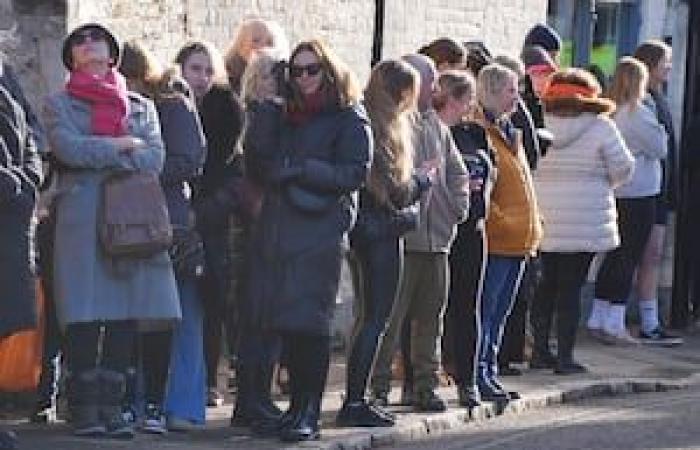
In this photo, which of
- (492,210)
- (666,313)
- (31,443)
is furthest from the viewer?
(666,313)

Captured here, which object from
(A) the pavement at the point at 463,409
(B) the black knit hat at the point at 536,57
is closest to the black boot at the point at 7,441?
(A) the pavement at the point at 463,409

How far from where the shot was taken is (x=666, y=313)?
16.2 m

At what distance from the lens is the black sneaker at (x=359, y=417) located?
10.5 m

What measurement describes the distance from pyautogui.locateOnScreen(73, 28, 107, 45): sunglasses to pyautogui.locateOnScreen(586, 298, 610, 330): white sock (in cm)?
640

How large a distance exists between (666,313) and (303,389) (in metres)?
6.87

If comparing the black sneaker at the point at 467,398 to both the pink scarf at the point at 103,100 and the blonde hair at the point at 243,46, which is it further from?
the pink scarf at the point at 103,100

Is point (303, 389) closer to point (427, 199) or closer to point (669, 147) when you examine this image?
point (427, 199)

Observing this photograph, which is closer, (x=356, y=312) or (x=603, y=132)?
(x=356, y=312)

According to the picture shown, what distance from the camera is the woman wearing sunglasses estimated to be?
9.71m

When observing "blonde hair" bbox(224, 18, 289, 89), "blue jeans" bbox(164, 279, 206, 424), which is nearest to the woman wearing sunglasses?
"blue jeans" bbox(164, 279, 206, 424)

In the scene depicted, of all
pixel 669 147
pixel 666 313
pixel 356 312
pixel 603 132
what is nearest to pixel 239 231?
pixel 356 312

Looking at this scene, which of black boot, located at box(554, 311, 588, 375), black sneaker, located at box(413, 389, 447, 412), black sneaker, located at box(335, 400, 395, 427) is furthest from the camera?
black boot, located at box(554, 311, 588, 375)

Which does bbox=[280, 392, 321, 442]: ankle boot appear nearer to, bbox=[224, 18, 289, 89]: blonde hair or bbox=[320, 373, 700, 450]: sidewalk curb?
bbox=[320, 373, 700, 450]: sidewalk curb

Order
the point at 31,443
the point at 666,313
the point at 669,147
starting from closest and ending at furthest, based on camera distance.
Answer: the point at 31,443, the point at 669,147, the point at 666,313
